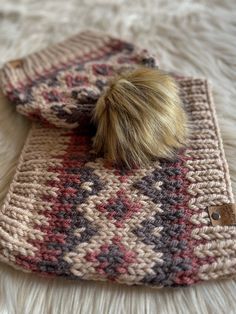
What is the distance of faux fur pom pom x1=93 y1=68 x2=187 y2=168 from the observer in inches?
25.8

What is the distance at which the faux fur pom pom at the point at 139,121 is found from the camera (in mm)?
655

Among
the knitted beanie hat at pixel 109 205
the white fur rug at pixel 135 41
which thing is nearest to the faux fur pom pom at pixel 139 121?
the knitted beanie hat at pixel 109 205

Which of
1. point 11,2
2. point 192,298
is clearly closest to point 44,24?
point 11,2

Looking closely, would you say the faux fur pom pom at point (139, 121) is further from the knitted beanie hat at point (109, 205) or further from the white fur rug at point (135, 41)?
the white fur rug at point (135, 41)

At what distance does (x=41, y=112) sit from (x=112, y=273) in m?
0.31

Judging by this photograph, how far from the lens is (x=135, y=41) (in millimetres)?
921

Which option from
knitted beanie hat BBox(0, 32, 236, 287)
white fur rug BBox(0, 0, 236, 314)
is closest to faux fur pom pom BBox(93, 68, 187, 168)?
knitted beanie hat BBox(0, 32, 236, 287)

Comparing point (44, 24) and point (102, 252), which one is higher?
point (44, 24)

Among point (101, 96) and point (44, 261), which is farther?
point (101, 96)

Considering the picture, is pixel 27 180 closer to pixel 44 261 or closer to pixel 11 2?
pixel 44 261

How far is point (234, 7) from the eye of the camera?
943mm

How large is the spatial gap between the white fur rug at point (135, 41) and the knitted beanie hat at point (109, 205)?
0.03 meters

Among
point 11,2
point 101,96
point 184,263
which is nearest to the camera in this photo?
point 184,263

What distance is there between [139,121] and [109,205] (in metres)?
0.14
